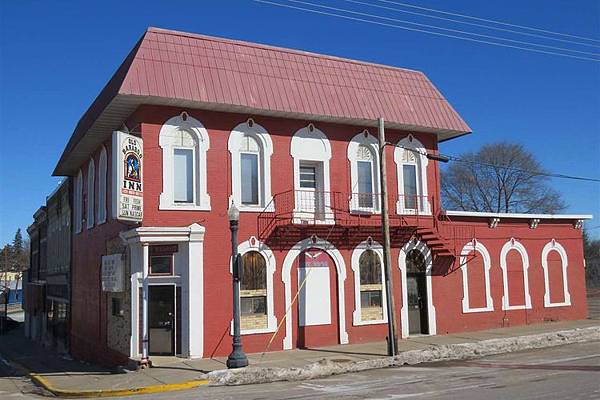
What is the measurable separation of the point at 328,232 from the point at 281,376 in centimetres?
658

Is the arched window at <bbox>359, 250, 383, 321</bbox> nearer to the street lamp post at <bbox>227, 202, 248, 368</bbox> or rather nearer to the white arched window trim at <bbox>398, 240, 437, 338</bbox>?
the white arched window trim at <bbox>398, 240, 437, 338</bbox>

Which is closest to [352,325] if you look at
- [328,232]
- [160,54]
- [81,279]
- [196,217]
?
[328,232]

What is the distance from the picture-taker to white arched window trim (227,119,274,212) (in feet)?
63.4

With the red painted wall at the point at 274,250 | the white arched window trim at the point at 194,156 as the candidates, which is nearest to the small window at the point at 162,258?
the red painted wall at the point at 274,250

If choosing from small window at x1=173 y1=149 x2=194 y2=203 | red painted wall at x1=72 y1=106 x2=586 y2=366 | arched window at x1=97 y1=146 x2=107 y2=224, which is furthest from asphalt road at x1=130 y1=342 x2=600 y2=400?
arched window at x1=97 y1=146 x2=107 y2=224

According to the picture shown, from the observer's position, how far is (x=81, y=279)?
26562 mm

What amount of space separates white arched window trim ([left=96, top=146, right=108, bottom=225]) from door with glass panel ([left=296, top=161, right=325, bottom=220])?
7125 millimetres

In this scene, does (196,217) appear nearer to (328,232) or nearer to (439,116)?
(328,232)

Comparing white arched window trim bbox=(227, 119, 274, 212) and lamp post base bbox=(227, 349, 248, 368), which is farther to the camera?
white arched window trim bbox=(227, 119, 274, 212)

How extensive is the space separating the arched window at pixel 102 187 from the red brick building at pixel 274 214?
13 centimetres

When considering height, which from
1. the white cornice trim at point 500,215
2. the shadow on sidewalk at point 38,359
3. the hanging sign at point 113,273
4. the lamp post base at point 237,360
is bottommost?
the shadow on sidewalk at point 38,359

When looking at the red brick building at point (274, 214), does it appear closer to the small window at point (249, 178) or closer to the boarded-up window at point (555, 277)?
the small window at point (249, 178)

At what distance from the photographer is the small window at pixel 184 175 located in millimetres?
18703

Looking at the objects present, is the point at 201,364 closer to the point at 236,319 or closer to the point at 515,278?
the point at 236,319
